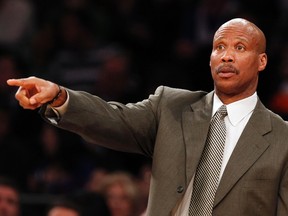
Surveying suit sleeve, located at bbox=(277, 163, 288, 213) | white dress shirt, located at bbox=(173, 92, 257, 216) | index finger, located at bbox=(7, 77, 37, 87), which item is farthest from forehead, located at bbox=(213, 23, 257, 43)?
index finger, located at bbox=(7, 77, 37, 87)

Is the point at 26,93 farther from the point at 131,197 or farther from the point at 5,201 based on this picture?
the point at 131,197

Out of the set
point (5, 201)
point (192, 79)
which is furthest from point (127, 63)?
point (5, 201)

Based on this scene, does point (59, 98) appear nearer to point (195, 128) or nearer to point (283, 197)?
point (195, 128)

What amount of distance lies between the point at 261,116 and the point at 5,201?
3261mm

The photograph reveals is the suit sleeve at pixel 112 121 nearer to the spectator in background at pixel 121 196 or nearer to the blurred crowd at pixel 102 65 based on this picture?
the blurred crowd at pixel 102 65

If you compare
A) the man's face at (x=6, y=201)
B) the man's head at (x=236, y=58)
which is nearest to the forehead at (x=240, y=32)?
the man's head at (x=236, y=58)

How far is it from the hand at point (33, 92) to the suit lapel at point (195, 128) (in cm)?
63

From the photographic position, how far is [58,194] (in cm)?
806

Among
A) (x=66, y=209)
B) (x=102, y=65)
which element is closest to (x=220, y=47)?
(x=66, y=209)

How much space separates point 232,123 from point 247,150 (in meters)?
0.16

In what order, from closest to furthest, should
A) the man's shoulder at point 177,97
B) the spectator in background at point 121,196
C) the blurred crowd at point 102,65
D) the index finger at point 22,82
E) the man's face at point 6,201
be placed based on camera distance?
the index finger at point 22,82 → the man's shoulder at point 177,97 → the man's face at point 6,201 → the spectator in background at point 121,196 → the blurred crowd at point 102,65

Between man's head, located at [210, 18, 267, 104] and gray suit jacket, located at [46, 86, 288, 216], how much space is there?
14 centimetres

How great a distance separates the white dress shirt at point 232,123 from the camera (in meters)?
3.89

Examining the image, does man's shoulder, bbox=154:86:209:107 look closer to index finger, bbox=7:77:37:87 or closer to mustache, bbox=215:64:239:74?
mustache, bbox=215:64:239:74
